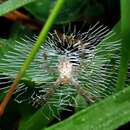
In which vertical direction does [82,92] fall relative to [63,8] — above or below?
below

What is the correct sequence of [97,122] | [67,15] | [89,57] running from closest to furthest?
[97,122]
[89,57]
[67,15]

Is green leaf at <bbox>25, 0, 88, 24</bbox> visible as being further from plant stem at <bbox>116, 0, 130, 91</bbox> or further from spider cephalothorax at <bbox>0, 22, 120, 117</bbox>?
plant stem at <bbox>116, 0, 130, 91</bbox>

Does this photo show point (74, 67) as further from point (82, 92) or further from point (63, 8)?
point (63, 8)

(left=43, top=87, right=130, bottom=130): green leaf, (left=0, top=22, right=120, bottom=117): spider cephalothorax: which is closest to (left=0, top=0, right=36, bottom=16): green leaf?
(left=0, top=22, right=120, bottom=117): spider cephalothorax

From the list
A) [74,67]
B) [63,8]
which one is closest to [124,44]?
[74,67]

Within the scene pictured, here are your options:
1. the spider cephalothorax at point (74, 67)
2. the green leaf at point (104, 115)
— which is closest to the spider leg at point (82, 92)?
the spider cephalothorax at point (74, 67)

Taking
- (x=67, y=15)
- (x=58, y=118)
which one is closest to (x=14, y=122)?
(x=58, y=118)

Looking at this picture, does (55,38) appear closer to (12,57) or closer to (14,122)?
(12,57)

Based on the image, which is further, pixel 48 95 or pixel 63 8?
pixel 63 8

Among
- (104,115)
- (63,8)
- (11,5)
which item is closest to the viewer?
(104,115)
